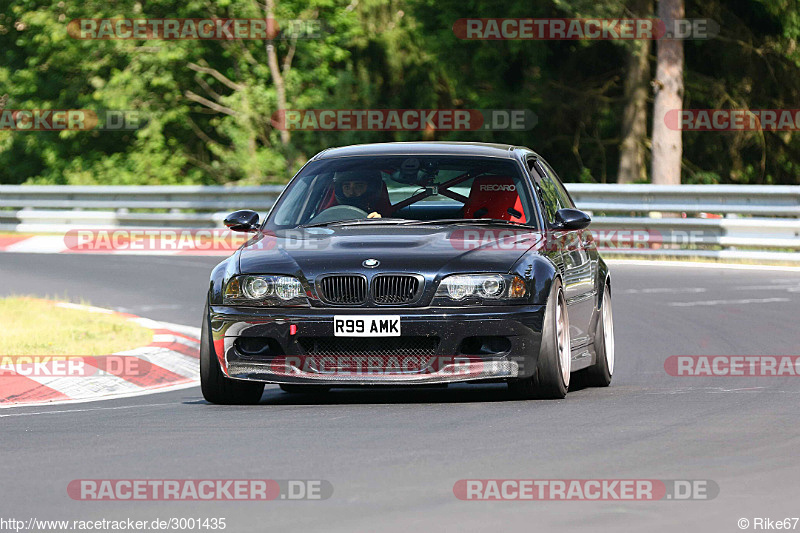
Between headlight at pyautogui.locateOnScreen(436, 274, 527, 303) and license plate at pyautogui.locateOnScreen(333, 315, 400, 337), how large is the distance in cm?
39

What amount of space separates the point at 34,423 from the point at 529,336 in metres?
2.69

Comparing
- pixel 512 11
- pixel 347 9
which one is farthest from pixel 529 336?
pixel 347 9

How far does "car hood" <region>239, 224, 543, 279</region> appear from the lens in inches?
364

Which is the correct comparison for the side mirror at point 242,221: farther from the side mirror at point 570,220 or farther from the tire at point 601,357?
the tire at point 601,357

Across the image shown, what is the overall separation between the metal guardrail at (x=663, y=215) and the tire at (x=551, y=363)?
528 inches

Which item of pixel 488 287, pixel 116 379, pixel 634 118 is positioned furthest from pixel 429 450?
pixel 634 118

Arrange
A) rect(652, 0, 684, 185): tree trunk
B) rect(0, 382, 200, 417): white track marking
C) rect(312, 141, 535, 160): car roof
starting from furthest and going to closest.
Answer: rect(652, 0, 684, 185): tree trunk < rect(312, 141, 535, 160): car roof < rect(0, 382, 200, 417): white track marking

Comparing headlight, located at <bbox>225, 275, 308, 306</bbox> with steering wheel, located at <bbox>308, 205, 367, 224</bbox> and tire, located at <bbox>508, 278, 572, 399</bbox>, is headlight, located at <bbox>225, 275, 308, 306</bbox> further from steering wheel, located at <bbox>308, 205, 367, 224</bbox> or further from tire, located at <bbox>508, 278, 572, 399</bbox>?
tire, located at <bbox>508, 278, 572, 399</bbox>

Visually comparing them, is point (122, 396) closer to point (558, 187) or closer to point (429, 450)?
point (558, 187)

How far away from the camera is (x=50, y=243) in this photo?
92.8 feet

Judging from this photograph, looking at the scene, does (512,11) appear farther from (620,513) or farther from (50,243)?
(620,513)

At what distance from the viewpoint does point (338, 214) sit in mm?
10469

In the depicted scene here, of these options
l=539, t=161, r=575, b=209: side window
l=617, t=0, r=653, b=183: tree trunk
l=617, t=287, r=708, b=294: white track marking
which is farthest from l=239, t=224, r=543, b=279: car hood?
l=617, t=0, r=653, b=183: tree trunk

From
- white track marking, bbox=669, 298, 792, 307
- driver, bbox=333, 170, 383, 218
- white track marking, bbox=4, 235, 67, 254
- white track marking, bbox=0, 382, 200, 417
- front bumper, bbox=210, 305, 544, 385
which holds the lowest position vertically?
white track marking, bbox=4, 235, 67, 254
